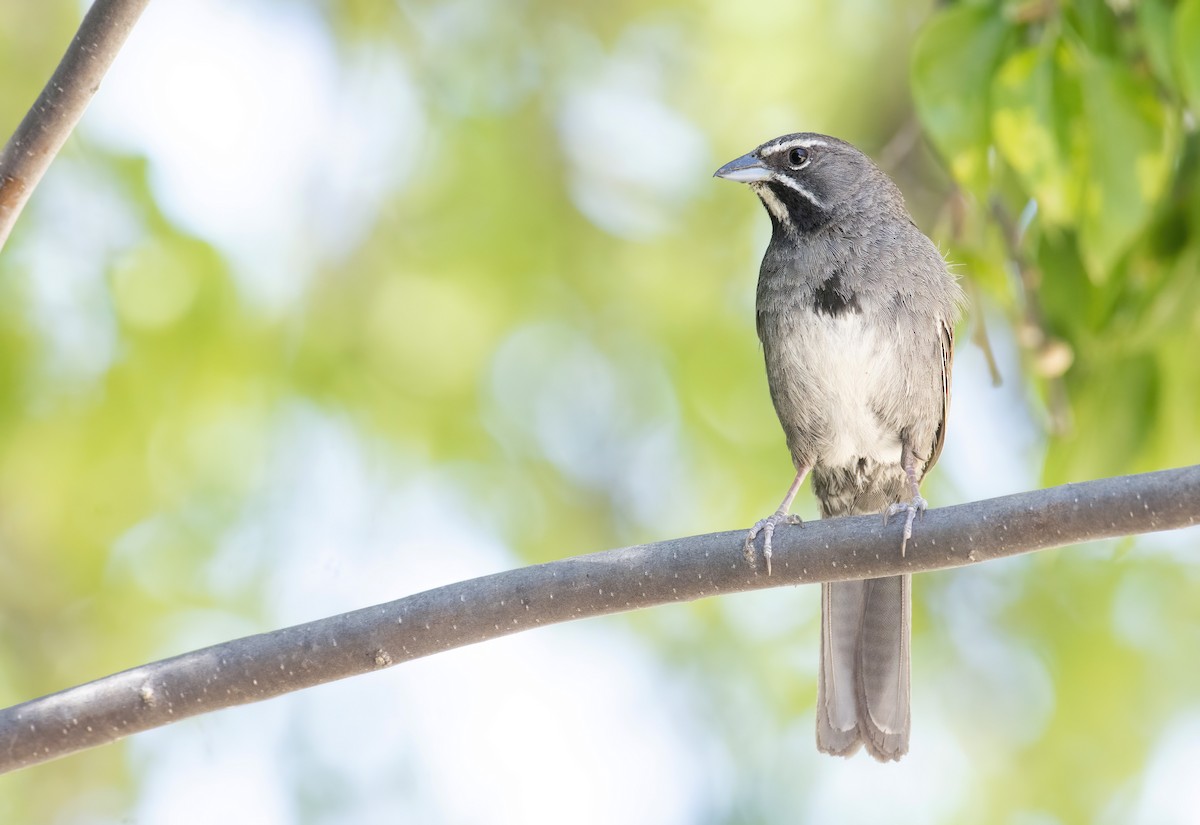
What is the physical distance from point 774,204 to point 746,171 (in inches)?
7.9

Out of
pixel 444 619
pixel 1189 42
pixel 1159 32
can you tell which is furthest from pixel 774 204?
pixel 444 619


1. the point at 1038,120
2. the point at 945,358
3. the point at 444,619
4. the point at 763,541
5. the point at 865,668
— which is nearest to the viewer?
the point at 444,619

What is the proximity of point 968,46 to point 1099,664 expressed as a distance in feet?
12.1

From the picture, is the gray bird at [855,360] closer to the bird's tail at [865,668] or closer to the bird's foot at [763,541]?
the bird's tail at [865,668]

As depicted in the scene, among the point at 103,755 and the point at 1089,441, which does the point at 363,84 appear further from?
the point at 1089,441

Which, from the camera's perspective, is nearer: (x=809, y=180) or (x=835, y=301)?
(x=835, y=301)

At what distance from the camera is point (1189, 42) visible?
367cm

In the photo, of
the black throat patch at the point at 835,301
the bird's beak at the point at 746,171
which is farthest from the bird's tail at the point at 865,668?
the bird's beak at the point at 746,171

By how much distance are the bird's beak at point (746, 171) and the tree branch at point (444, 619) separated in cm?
240

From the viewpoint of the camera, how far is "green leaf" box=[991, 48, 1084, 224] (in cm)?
395

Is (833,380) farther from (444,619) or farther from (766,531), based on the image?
(444,619)

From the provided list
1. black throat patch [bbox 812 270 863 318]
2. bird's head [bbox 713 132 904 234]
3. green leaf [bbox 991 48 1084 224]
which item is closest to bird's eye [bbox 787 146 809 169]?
bird's head [bbox 713 132 904 234]

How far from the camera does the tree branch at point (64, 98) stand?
3.20 m

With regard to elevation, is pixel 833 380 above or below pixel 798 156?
below
